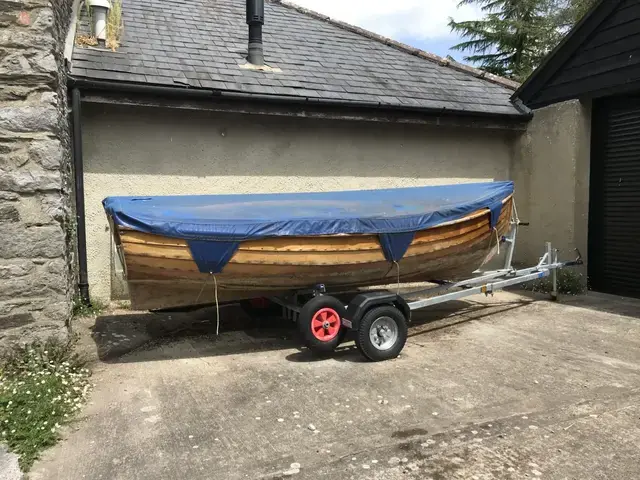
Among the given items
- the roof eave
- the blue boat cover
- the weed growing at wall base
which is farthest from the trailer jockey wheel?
the roof eave

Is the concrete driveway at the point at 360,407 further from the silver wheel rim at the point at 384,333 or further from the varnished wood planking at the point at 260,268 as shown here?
the varnished wood planking at the point at 260,268

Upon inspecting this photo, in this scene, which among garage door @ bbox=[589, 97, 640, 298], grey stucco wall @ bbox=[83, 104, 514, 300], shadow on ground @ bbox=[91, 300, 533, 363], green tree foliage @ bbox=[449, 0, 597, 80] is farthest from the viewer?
green tree foliage @ bbox=[449, 0, 597, 80]

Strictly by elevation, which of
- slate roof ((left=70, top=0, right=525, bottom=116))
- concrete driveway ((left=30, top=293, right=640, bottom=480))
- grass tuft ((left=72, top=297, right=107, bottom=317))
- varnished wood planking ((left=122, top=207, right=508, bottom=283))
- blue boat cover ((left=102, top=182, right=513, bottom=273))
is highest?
slate roof ((left=70, top=0, right=525, bottom=116))

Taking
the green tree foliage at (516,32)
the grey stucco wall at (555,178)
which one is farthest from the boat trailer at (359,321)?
the green tree foliage at (516,32)

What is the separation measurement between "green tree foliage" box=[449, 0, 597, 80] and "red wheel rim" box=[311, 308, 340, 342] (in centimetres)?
2206

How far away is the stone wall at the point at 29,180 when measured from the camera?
4625mm

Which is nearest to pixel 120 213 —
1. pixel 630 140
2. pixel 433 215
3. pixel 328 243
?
pixel 328 243

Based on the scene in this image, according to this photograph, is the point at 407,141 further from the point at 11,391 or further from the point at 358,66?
the point at 11,391

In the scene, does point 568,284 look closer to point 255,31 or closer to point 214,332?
point 214,332

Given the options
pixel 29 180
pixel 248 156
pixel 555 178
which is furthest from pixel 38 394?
pixel 555 178

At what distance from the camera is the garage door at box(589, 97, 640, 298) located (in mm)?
7953

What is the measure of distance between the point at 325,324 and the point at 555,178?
6043mm

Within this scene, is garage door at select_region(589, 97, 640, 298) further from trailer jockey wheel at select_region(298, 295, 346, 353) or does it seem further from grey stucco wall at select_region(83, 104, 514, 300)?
trailer jockey wheel at select_region(298, 295, 346, 353)

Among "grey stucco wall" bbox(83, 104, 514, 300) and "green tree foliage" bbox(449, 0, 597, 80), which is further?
"green tree foliage" bbox(449, 0, 597, 80)
